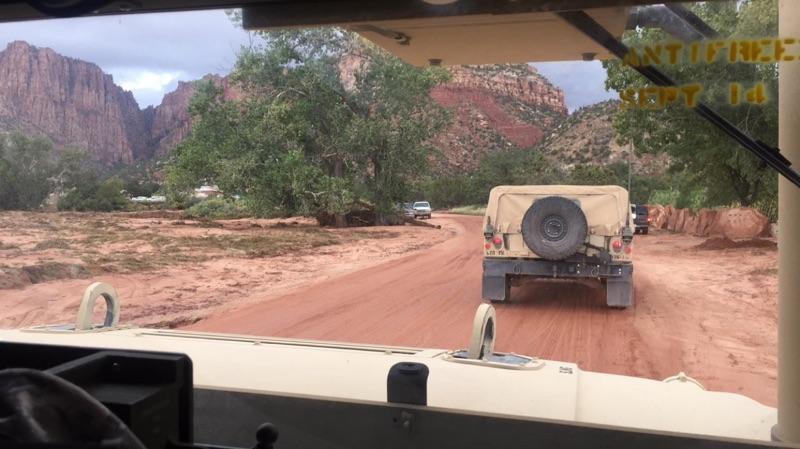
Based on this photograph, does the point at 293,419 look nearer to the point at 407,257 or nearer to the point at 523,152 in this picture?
the point at 523,152

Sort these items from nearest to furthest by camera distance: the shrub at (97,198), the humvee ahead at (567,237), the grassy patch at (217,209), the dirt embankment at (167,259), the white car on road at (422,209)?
the white car on road at (422,209)
the shrub at (97,198)
the grassy patch at (217,209)
the dirt embankment at (167,259)
the humvee ahead at (567,237)

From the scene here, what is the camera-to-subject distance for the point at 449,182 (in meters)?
2.95

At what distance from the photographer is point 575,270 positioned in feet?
15.2

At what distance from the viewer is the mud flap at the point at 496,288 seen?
198 inches

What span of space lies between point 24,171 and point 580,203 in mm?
3117

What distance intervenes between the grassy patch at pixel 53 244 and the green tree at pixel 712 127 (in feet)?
11.7

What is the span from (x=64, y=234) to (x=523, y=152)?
2.76m

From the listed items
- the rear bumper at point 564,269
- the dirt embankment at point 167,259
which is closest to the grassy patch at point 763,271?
the rear bumper at point 564,269

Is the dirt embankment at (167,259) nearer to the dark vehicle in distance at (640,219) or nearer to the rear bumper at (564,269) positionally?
the rear bumper at (564,269)

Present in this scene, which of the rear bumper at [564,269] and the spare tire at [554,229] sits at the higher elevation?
the spare tire at [554,229]

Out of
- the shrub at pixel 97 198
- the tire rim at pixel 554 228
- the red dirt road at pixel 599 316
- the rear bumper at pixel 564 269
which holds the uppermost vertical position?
the shrub at pixel 97 198

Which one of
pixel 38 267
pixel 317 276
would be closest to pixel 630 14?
pixel 317 276

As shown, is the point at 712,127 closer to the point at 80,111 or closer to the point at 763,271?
the point at 763,271

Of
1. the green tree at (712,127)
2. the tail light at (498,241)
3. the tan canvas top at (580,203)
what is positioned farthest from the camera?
the tail light at (498,241)
